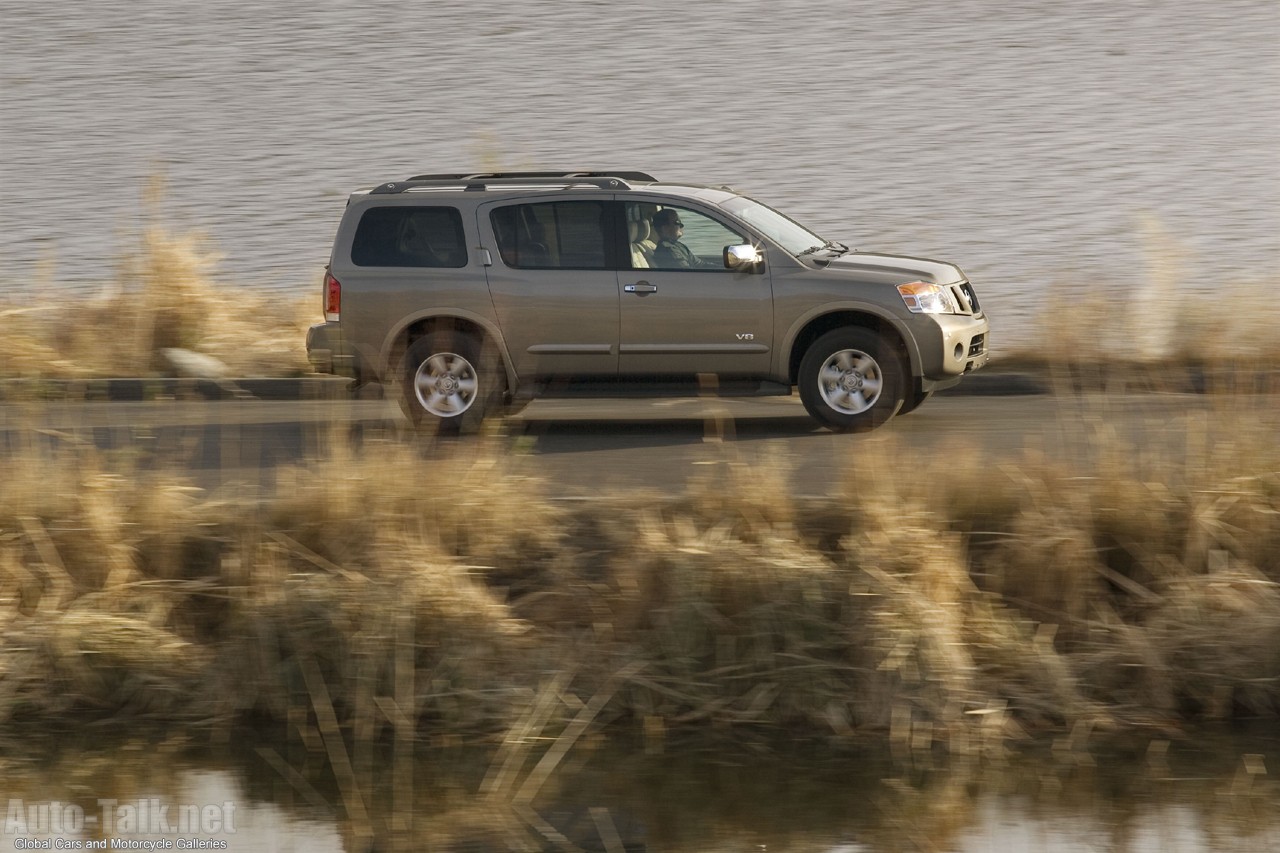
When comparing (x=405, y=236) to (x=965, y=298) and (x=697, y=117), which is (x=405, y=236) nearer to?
(x=965, y=298)

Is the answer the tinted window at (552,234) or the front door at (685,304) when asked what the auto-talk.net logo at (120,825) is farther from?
the tinted window at (552,234)

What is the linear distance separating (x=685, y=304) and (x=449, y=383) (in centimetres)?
174

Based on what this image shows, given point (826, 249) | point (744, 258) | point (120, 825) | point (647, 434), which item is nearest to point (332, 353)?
point (647, 434)

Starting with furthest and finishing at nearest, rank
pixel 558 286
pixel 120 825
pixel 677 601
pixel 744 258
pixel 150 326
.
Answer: pixel 150 326 < pixel 558 286 < pixel 744 258 < pixel 677 601 < pixel 120 825

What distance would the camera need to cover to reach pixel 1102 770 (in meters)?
6.74

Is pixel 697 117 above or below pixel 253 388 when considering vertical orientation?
above

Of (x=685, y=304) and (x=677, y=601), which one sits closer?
(x=677, y=601)

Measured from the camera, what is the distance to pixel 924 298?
11.3 metres

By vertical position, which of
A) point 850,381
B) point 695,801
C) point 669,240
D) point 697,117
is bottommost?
point 695,801

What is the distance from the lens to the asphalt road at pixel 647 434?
852 cm

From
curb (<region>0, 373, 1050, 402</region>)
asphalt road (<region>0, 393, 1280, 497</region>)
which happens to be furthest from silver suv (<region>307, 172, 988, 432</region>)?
curb (<region>0, 373, 1050, 402</region>)

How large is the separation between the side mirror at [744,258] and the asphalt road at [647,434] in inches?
41.4

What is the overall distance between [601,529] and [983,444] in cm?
400

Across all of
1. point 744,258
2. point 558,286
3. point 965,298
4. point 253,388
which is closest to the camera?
point 744,258
